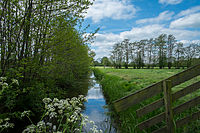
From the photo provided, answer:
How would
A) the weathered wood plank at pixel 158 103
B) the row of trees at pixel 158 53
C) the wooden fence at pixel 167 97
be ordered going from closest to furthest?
the wooden fence at pixel 167 97, the weathered wood plank at pixel 158 103, the row of trees at pixel 158 53

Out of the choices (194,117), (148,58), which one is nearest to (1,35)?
(194,117)

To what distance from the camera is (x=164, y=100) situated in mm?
2689

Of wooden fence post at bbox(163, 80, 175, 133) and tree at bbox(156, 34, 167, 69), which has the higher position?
tree at bbox(156, 34, 167, 69)

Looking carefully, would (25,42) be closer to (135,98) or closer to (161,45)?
(135,98)

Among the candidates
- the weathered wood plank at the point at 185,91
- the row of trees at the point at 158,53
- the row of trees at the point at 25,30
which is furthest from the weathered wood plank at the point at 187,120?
the row of trees at the point at 158,53

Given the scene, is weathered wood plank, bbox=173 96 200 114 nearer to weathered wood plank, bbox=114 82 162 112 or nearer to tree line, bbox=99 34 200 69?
weathered wood plank, bbox=114 82 162 112

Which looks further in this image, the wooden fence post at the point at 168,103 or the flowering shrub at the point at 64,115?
the wooden fence post at the point at 168,103

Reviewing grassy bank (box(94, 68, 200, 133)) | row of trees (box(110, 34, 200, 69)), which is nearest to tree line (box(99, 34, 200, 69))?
row of trees (box(110, 34, 200, 69))

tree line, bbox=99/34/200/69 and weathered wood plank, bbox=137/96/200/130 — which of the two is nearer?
weathered wood plank, bbox=137/96/200/130

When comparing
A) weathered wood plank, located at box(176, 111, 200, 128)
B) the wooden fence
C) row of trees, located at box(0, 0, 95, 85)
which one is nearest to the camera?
the wooden fence

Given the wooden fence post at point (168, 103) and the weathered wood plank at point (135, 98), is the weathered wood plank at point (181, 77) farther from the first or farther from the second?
the weathered wood plank at point (135, 98)

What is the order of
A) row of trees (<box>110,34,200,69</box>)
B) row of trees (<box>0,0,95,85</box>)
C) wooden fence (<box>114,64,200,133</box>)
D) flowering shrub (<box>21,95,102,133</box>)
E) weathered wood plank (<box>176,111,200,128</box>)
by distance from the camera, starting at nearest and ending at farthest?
1. flowering shrub (<box>21,95,102,133</box>)
2. wooden fence (<box>114,64,200,133</box>)
3. weathered wood plank (<box>176,111,200,128</box>)
4. row of trees (<box>0,0,95,85</box>)
5. row of trees (<box>110,34,200,69</box>)

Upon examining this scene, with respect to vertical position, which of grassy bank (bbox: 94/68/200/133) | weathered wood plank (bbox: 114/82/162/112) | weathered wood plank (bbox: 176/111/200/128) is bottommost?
grassy bank (bbox: 94/68/200/133)

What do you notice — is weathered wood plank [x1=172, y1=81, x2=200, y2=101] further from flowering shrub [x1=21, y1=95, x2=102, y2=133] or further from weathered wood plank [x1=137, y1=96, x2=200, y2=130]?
flowering shrub [x1=21, y1=95, x2=102, y2=133]
